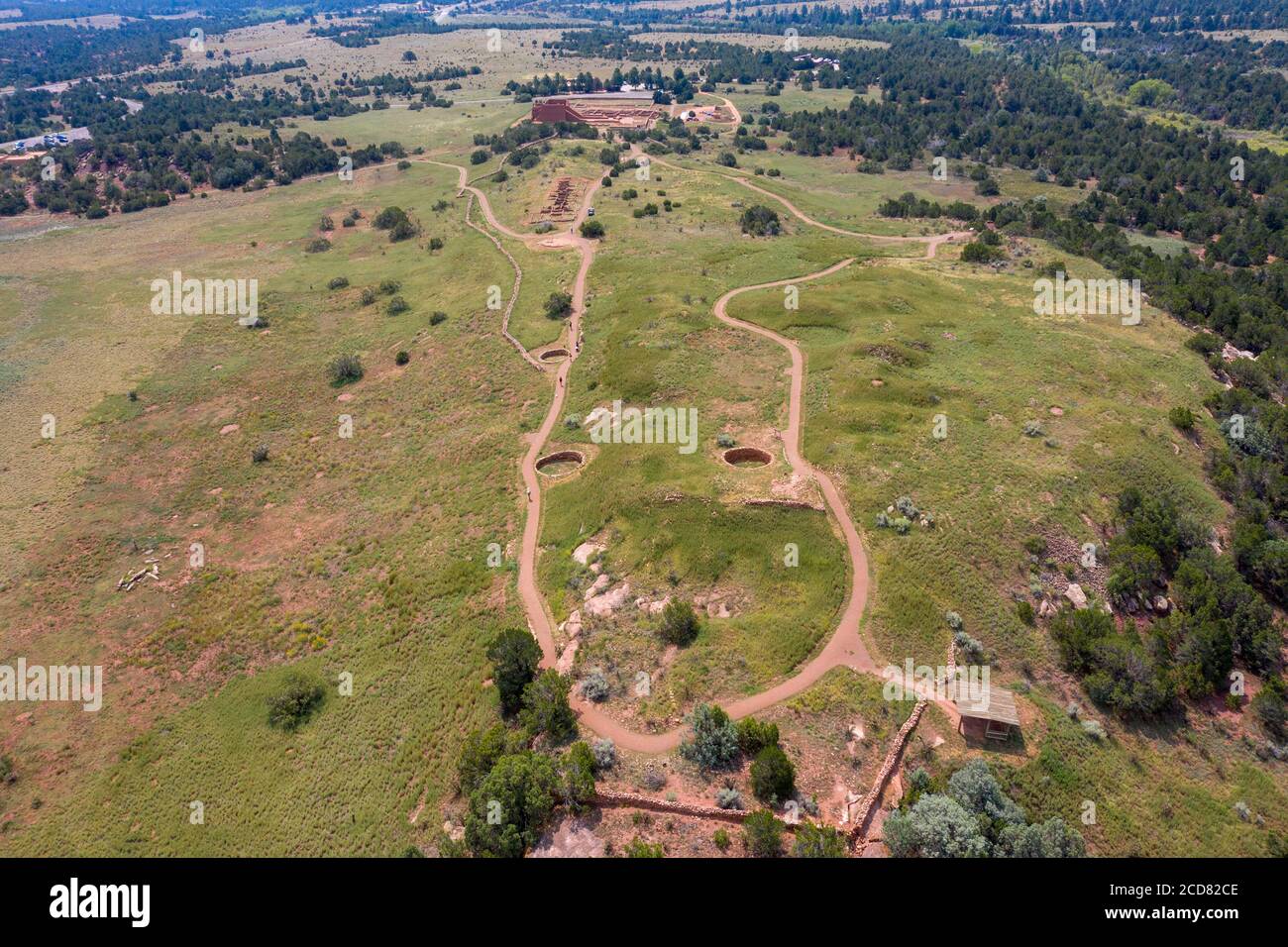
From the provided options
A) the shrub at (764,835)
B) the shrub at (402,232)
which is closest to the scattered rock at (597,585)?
the shrub at (764,835)

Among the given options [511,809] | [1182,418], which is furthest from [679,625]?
[1182,418]

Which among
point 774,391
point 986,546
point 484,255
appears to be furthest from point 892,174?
point 986,546

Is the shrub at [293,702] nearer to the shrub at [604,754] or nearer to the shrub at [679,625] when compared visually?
the shrub at [604,754]

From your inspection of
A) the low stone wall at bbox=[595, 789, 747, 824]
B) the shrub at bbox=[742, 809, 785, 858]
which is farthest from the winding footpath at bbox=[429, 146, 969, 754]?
the shrub at bbox=[742, 809, 785, 858]

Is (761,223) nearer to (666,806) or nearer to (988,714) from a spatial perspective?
(988,714)

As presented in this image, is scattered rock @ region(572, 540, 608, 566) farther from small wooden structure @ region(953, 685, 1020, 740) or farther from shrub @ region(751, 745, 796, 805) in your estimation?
small wooden structure @ region(953, 685, 1020, 740)

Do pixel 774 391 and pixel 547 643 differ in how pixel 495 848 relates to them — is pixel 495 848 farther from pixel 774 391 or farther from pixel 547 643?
pixel 774 391
